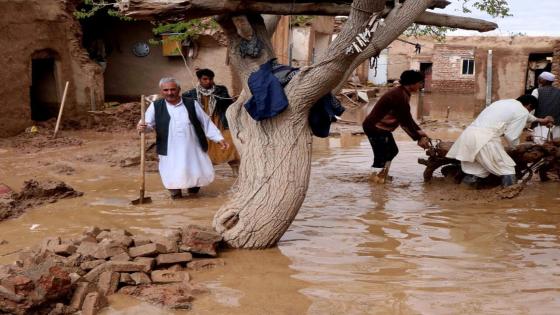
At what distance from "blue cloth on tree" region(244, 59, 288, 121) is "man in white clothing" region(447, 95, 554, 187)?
11.0ft

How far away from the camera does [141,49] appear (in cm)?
1712

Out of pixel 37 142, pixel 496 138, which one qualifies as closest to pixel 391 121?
pixel 496 138

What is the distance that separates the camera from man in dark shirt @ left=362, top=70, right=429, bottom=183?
311 inches

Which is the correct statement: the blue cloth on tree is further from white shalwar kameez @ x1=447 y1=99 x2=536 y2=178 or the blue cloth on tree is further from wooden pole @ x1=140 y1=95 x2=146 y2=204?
white shalwar kameez @ x1=447 y1=99 x2=536 y2=178

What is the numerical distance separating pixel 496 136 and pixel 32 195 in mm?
5335

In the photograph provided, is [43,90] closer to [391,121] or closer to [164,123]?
[164,123]

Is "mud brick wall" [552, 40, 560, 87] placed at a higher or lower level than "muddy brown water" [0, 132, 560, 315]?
higher

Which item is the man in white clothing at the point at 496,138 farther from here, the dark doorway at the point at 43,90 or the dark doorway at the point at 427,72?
the dark doorway at the point at 427,72

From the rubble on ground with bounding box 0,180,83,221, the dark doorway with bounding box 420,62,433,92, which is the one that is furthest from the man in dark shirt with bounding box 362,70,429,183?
the dark doorway with bounding box 420,62,433,92

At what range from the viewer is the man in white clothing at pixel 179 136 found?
7.04m

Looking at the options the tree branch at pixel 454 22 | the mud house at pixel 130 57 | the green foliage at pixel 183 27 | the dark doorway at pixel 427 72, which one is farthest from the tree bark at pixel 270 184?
the dark doorway at pixel 427 72

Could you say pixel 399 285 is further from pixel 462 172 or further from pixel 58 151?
pixel 58 151

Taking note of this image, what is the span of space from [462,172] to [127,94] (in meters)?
11.6

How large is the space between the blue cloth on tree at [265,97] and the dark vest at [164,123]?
83.2 inches
